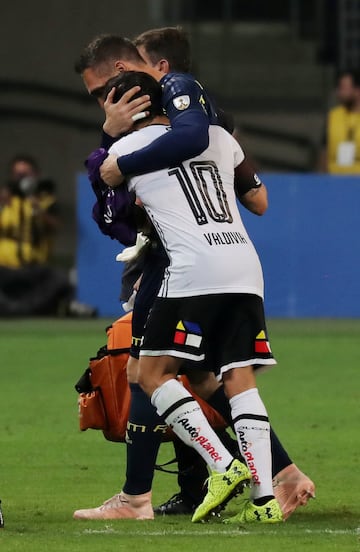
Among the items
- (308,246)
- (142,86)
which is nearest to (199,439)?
(142,86)

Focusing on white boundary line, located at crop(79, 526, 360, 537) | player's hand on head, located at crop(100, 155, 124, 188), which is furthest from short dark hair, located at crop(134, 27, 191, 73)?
white boundary line, located at crop(79, 526, 360, 537)

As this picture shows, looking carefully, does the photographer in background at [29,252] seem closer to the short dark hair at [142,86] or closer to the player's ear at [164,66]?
the player's ear at [164,66]

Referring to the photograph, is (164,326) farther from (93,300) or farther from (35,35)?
(35,35)

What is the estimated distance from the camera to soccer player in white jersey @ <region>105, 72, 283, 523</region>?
228 inches

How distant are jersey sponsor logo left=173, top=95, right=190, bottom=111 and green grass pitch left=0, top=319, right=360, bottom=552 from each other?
1.59 meters

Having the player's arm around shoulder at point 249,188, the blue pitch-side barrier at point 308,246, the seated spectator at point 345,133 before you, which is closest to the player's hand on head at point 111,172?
the player's arm around shoulder at point 249,188

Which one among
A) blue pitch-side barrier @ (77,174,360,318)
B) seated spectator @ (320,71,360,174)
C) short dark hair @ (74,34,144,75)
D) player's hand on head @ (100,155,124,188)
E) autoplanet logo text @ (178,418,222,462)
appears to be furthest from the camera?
seated spectator @ (320,71,360,174)

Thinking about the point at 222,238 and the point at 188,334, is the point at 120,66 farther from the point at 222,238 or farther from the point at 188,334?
the point at 188,334

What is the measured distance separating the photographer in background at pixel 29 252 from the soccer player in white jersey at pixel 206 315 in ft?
35.8

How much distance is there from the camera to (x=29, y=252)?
17562 millimetres

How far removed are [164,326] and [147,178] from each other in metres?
0.56

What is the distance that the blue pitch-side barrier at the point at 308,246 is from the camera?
16312mm

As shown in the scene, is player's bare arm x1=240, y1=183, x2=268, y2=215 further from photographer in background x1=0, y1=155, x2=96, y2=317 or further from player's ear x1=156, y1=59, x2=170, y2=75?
photographer in background x1=0, y1=155, x2=96, y2=317

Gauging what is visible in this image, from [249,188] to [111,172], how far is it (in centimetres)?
64
